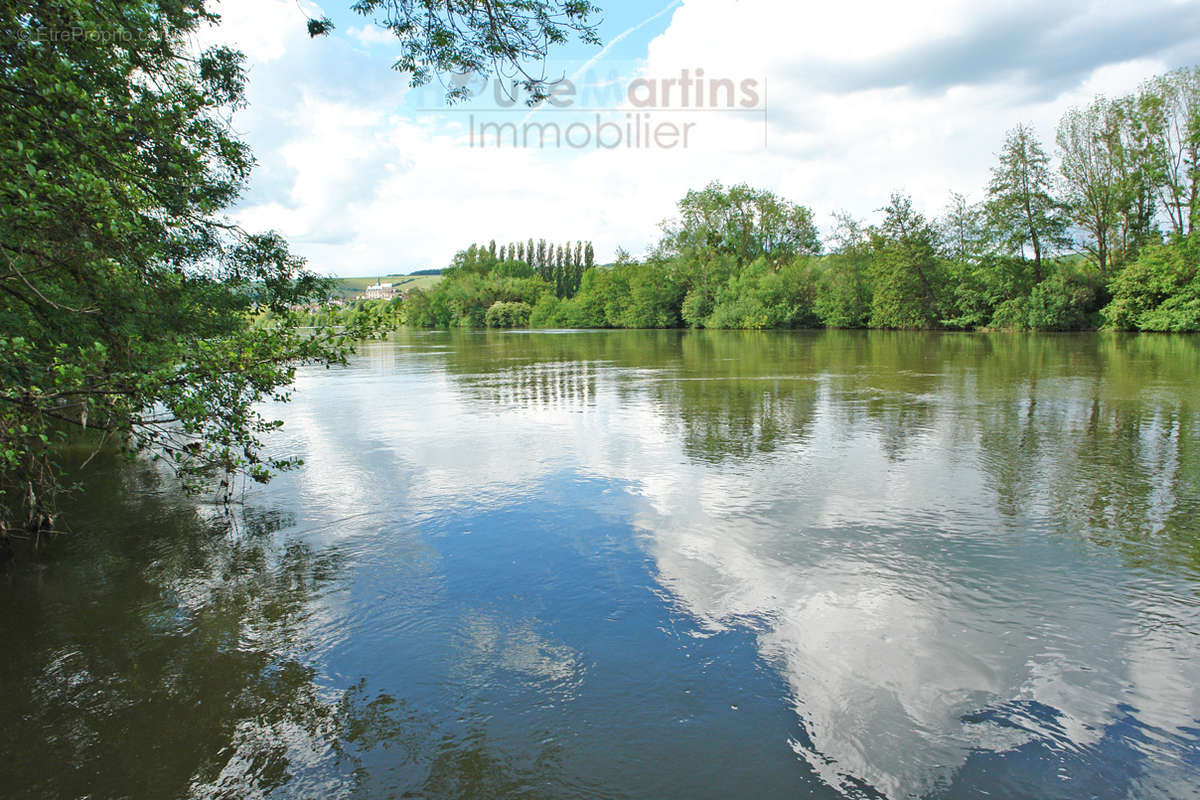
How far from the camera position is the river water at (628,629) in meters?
3.26

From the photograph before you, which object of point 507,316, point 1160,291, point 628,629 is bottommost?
point 628,629

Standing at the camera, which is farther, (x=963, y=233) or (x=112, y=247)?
(x=963, y=233)

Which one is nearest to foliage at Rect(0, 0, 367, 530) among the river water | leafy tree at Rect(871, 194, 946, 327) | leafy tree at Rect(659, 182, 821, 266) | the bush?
the river water

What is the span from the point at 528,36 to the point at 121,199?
4080 millimetres

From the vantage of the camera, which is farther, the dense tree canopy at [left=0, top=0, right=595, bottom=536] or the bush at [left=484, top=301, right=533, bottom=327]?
the bush at [left=484, top=301, right=533, bottom=327]

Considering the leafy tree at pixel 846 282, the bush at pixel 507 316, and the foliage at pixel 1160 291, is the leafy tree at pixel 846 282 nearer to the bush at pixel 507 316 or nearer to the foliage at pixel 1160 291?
the foliage at pixel 1160 291

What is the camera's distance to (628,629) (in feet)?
14.8

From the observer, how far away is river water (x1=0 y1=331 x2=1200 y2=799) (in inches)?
128

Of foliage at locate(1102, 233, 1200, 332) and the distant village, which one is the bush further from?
the distant village

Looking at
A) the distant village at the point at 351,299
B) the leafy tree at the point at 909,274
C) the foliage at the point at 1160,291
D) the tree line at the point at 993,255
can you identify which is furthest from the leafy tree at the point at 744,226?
the distant village at the point at 351,299

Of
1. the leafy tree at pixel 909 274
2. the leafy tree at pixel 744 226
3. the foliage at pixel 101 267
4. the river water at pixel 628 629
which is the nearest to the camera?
the river water at pixel 628 629

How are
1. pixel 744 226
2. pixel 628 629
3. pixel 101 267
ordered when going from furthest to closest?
pixel 744 226
pixel 101 267
pixel 628 629

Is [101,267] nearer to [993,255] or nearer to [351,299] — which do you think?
[351,299]

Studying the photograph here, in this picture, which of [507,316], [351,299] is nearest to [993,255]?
[351,299]
